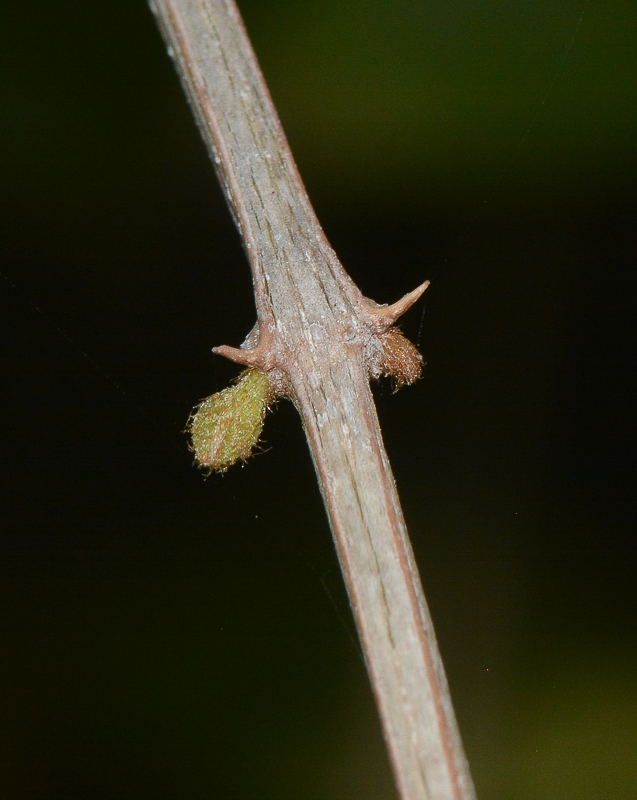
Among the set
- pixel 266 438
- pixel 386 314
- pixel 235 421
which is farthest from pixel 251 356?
pixel 266 438

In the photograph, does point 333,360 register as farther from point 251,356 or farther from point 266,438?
point 266,438

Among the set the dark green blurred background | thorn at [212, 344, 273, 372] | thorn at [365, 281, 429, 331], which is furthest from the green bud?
the dark green blurred background

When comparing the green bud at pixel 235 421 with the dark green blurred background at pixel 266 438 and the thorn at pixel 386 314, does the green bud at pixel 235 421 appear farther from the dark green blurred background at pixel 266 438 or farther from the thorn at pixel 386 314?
the dark green blurred background at pixel 266 438

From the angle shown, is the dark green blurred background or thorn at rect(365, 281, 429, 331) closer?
thorn at rect(365, 281, 429, 331)

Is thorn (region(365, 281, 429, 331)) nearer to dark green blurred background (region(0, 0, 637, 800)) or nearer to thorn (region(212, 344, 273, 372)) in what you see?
thorn (region(212, 344, 273, 372))

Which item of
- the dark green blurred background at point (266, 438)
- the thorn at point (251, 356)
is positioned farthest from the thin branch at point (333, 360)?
the dark green blurred background at point (266, 438)
